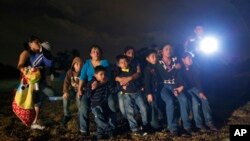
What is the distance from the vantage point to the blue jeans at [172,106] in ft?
31.0

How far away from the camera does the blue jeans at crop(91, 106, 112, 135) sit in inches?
348

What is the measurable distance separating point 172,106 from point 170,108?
0.08 meters

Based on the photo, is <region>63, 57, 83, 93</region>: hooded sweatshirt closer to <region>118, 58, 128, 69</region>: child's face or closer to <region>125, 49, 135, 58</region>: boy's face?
<region>118, 58, 128, 69</region>: child's face

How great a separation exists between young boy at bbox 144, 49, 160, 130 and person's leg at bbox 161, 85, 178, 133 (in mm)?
273

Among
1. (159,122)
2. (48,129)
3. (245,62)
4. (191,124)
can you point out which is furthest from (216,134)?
(245,62)

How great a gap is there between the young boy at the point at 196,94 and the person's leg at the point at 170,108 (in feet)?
2.45

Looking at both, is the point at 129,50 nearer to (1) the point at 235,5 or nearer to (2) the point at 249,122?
(2) the point at 249,122

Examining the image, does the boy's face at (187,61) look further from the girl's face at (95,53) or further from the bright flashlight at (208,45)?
the girl's face at (95,53)

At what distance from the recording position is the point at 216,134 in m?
9.34

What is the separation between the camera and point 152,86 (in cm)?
972

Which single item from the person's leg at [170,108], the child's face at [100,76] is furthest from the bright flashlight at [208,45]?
the child's face at [100,76]

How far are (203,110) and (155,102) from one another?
1486 mm

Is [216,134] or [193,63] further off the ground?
[193,63]

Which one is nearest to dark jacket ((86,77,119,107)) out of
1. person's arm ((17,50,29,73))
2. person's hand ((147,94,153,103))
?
person's hand ((147,94,153,103))
